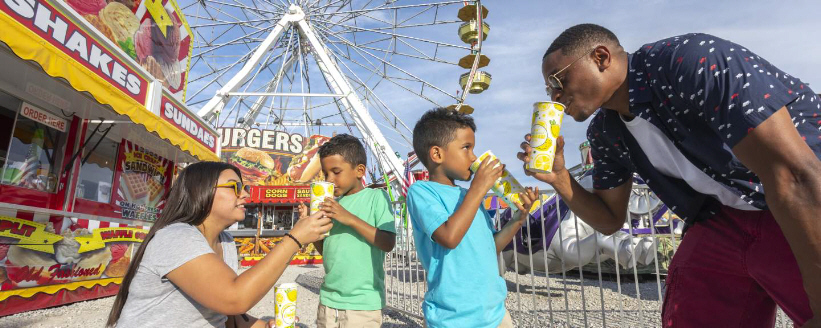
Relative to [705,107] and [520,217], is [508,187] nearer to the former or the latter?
[520,217]

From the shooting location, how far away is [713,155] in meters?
1.15

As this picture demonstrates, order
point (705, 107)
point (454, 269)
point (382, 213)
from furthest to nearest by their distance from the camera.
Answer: point (382, 213) → point (454, 269) → point (705, 107)

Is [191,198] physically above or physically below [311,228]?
above

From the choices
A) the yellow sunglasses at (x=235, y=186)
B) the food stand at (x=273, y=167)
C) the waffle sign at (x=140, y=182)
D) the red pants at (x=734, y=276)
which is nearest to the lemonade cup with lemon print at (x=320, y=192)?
the yellow sunglasses at (x=235, y=186)

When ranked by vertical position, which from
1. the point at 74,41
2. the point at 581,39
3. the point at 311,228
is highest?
the point at 74,41

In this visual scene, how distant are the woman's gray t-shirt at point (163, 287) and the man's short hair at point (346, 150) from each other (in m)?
1.12

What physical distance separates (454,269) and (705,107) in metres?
1.02

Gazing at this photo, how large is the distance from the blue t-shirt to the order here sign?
4759 mm

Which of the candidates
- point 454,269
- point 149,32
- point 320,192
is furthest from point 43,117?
point 454,269

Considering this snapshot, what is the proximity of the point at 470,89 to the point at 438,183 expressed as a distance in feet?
37.0

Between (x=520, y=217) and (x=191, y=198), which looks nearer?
(x=191, y=198)

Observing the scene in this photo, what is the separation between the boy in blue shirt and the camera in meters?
1.60

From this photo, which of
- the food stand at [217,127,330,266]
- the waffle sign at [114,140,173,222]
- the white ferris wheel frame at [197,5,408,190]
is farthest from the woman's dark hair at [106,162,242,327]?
the food stand at [217,127,330,266]

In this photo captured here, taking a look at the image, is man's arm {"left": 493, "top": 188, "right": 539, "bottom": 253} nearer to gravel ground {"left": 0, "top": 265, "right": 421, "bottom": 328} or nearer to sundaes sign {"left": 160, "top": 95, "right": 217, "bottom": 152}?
gravel ground {"left": 0, "top": 265, "right": 421, "bottom": 328}
